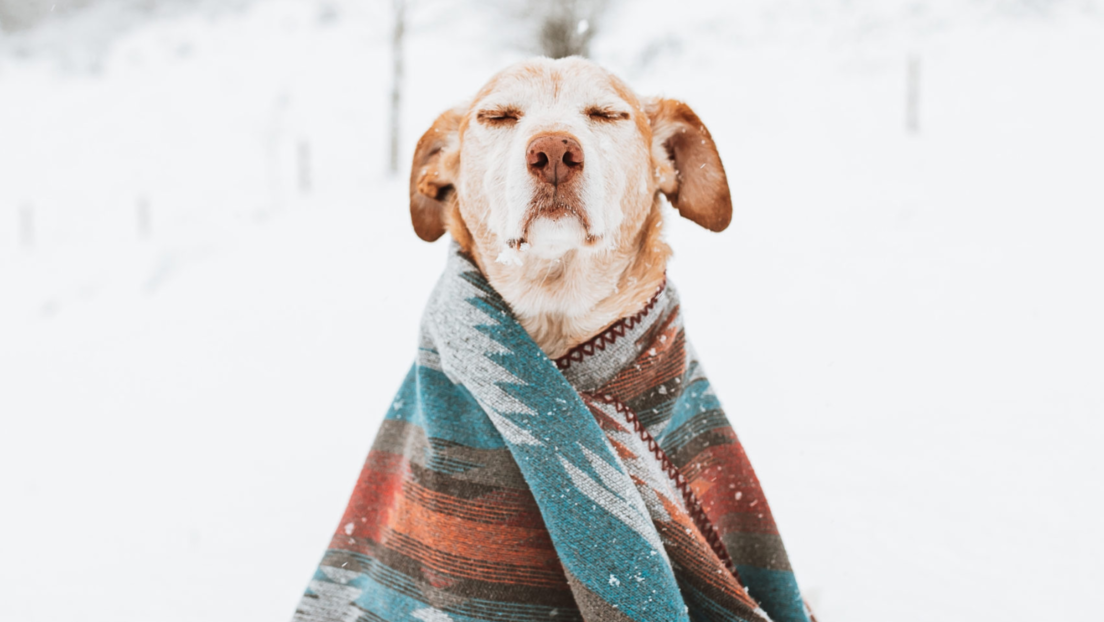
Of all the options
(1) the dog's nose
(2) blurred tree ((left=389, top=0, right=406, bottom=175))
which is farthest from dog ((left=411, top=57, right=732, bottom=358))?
(2) blurred tree ((left=389, top=0, right=406, bottom=175))

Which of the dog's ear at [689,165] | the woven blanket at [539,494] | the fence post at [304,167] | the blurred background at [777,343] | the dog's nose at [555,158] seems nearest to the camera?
the woven blanket at [539,494]

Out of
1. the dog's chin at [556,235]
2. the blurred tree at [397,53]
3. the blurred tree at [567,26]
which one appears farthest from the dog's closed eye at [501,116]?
the blurred tree at [397,53]

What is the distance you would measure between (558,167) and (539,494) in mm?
758

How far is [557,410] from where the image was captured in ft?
4.70

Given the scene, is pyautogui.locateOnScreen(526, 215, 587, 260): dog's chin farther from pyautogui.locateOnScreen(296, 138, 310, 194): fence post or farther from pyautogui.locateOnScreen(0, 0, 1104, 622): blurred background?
pyautogui.locateOnScreen(296, 138, 310, 194): fence post

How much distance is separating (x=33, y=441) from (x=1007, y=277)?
23.8ft

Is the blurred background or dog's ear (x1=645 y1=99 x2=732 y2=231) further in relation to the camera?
the blurred background

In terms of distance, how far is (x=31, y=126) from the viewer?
2600 centimetres

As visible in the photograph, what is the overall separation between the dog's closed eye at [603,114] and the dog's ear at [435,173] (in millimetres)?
437

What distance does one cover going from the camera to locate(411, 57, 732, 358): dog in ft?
5.19

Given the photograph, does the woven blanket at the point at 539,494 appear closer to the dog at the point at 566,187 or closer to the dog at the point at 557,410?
the dog at the point at 557,410

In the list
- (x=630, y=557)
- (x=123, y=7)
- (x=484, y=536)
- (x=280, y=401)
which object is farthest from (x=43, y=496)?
(x=123, y=7)

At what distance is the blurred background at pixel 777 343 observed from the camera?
106 inches

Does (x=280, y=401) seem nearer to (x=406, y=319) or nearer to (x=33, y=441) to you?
(x=406, y=319)
